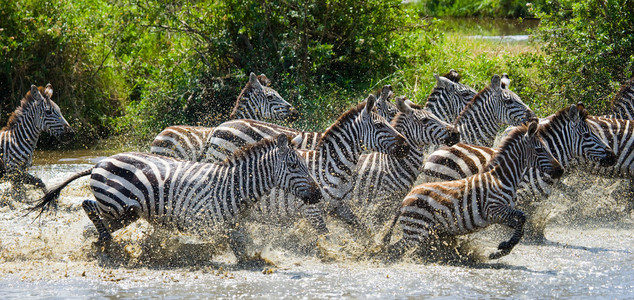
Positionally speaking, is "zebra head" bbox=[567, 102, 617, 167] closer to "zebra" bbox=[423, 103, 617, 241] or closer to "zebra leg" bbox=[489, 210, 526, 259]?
"zebra" bbox=[423, 103, 617, 241]

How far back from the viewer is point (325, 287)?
741 cm

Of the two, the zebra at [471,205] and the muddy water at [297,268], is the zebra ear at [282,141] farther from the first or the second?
the zebra at [471,205]

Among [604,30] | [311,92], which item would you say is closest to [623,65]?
Answer: [604,30]

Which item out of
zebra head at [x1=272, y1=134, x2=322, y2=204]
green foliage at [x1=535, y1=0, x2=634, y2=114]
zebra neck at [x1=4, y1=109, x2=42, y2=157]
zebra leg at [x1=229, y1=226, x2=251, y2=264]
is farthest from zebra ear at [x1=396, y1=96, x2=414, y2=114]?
zebra neck at [x1=4, y1=109, x2=42, y2=157]

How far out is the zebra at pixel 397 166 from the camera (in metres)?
9.53

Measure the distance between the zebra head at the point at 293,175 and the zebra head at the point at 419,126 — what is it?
6.95 feet

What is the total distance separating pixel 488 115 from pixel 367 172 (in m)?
2.55

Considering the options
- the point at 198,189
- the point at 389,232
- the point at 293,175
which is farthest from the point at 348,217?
the point at 198,189

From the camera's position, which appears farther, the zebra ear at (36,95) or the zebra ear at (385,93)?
the zebra ear at (36,95)

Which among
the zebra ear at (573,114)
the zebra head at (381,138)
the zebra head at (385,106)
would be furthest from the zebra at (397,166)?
the zebra ear at (573,114)

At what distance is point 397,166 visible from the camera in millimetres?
9664

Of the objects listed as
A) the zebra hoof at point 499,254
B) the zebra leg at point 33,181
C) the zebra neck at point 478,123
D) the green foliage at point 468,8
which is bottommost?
the zebra hoof at point 499,254

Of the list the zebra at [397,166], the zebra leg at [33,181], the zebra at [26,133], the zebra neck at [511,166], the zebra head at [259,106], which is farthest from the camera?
the zebra head at [259,106]

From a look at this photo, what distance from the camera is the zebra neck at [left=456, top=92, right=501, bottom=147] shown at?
11.1 meters
